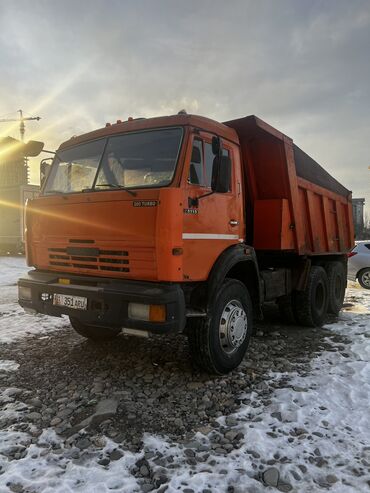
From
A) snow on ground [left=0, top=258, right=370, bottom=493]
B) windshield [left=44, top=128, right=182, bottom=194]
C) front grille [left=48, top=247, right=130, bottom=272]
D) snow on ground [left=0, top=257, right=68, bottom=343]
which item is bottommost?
snow on ground [left=0, top=258, right=370, bottom=493]

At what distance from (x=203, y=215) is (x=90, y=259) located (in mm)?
1287

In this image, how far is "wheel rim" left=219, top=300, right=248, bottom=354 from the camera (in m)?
4.36

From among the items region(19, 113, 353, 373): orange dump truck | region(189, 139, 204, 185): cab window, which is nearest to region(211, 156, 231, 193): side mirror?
A: region(19, 113, 353, 373): orange dump truck

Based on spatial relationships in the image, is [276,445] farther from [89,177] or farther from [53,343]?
[53,343]

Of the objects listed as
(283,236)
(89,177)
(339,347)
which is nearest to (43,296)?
(89,177)

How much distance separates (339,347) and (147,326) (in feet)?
10.5

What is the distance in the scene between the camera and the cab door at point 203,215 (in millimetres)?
3867

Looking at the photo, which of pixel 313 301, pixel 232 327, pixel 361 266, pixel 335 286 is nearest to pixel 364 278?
pixel 361 266

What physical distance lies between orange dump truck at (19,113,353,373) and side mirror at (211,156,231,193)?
13mm

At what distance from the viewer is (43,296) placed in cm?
446

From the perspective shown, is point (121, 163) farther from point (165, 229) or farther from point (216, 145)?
point (165, 229)

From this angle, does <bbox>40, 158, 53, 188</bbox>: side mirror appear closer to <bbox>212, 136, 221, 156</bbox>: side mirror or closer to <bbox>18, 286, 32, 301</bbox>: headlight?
<bbox>18, 286, 32, 301</bbox>: headlight

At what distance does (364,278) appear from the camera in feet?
38.2

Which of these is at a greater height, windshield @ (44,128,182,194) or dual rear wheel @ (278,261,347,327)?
windshield @ (44,128,182,194)
